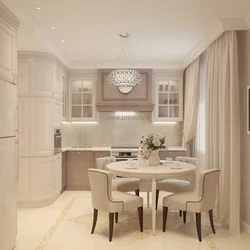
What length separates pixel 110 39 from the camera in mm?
4566

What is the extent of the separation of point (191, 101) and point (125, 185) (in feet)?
7.57

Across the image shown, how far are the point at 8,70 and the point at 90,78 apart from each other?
3498 millimetres

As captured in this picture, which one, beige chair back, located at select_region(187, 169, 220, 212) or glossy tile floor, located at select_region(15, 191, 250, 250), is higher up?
Result: beige chair back, located at select_region(187, 169, 220, 212)

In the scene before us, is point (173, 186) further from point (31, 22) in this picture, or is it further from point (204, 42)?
point (31, 22)

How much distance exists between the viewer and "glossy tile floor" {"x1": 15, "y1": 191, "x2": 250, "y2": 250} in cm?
336

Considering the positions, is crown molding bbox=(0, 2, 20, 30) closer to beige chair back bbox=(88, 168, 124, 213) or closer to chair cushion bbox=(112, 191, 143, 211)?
beige chair back bbox=(88, 168, 124, 213)

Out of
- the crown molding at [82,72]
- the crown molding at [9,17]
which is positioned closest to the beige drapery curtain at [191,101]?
the crown molding at [82,72]

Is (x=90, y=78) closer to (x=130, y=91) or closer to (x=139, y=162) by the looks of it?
(x=130, y=91)

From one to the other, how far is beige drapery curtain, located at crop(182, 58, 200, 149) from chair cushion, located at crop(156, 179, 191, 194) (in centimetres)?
163

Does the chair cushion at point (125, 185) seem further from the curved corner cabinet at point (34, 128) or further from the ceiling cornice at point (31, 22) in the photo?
the ceiling cornice at point (31, 22)

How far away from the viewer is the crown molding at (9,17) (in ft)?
9.68

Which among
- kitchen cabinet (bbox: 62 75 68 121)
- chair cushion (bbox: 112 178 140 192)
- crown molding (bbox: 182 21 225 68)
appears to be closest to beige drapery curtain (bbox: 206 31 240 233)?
crown molding (bbox: 182 21 225 68)

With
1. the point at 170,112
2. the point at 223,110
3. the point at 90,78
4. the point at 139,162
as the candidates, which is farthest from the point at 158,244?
the point at 90,78

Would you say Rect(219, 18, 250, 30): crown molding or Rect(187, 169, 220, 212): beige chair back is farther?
Rect(219, 18, 250, 30): crown molding
